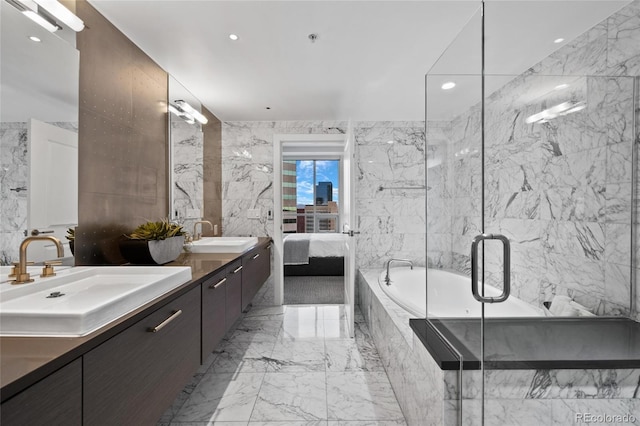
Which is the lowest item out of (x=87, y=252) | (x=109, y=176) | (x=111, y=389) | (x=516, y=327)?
(x=111, y=389)

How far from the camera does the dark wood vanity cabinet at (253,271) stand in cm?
233

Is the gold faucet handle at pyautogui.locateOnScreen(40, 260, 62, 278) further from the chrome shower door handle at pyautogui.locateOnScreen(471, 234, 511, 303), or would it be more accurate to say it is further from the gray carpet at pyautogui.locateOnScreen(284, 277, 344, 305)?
the gray carpet at pyautogui.locateOnScreen(284, 277, 344, 305)

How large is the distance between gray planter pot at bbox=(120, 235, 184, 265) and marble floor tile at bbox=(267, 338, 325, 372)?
1092mm

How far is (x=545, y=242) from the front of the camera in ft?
2.90

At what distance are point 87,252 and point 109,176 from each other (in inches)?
17.9

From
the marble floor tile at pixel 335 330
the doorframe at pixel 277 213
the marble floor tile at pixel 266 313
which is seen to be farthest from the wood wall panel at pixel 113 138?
the marble floor tile at pixel 335 330

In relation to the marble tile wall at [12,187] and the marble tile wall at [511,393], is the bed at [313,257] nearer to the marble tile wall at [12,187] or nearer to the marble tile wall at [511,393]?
the marble tile wall at [511,393]

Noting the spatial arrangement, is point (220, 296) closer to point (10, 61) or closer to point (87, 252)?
point (87, 252)

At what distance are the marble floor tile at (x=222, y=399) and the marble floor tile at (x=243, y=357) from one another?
0.24ft

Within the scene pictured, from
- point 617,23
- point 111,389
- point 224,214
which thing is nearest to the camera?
point 617,23

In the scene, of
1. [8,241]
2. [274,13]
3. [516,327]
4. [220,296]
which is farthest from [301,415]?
[274,13]

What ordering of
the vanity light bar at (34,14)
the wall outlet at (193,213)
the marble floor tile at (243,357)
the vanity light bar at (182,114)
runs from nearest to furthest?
the vanity light bar at (34,14), the marble floor tile at (243,357), the vanity light bar at (182,114), the wall outlet at (193,213)

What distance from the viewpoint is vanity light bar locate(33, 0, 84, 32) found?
52.2 inches

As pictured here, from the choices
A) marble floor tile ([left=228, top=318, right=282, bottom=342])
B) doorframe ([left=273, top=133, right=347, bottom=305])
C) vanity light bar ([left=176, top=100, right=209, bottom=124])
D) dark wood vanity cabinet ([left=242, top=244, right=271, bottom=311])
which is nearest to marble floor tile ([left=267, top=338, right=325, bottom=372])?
marble floor tile ([left=228, top=318, right=282, bottom=342])
